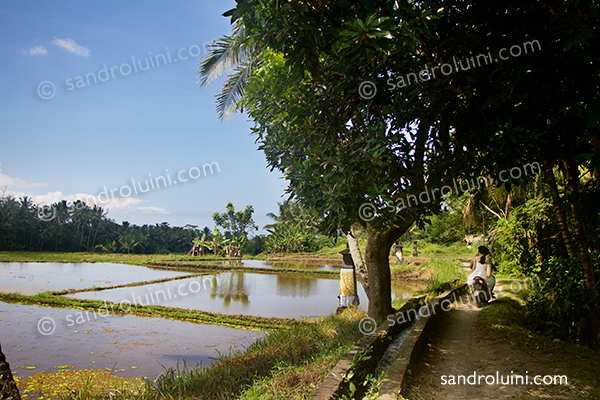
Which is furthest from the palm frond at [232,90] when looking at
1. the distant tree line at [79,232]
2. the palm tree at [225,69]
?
the distant tree line at [79,232]

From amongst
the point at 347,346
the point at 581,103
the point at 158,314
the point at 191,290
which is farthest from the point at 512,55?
the point at 191,290

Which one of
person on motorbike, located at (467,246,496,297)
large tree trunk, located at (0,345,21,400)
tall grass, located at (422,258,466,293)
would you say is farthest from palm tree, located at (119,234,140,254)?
large tree trunk, located at (0,345,21,400)

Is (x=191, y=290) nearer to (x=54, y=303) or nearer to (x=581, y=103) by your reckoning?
(x=54, y=303)

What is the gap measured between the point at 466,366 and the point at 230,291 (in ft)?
37.1

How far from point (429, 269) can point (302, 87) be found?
15.7 m

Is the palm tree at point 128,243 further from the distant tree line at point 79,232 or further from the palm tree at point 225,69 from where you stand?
the palm tree at point 225,69

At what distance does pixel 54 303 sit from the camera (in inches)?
414

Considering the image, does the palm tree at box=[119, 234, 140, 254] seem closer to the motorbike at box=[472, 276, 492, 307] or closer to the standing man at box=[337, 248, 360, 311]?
the standing man at box=[337, 248, 360, 311]

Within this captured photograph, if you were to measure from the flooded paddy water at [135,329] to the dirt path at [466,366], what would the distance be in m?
2.76

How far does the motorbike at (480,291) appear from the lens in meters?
7.39

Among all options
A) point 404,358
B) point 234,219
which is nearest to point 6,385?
point 404,358

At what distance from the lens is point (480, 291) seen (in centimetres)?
743

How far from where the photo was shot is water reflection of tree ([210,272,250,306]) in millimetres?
12281

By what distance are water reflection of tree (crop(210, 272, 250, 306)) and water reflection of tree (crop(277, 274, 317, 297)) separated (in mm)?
1550
